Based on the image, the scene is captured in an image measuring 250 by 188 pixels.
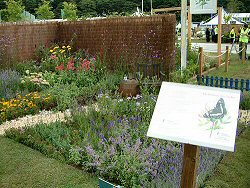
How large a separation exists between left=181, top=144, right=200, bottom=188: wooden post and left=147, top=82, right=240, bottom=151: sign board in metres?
0.21

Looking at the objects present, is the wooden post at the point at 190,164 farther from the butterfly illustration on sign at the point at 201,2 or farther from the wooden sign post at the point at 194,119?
the butterfly illustration on sign at the point at 201,2

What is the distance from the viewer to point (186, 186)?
314 centimetres

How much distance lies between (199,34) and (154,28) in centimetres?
2818

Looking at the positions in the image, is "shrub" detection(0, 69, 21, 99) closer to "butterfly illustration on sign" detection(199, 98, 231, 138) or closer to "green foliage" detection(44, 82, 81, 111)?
"green foliage" detection(44, 82, 81, 111)

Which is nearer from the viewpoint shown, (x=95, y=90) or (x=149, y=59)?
(x=95, y=90)

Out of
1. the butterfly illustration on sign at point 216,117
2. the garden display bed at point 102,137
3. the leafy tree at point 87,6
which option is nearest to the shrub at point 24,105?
the garden display bed at point 102,137

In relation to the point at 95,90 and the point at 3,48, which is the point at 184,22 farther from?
the point at 3,48

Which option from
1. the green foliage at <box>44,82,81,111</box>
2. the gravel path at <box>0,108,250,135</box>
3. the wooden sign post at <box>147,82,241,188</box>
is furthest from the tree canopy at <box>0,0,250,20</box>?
the wooden sign post at <box>147,82,241,188</box>

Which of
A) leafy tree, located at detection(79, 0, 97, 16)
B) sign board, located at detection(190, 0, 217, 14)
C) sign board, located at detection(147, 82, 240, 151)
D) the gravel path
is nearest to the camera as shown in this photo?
sign board, located at detection(147, 82, 240, 151)

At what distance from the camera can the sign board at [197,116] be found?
2.83 meters

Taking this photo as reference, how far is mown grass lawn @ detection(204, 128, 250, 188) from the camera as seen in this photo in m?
4.33

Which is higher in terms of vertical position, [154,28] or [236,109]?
[154,28]

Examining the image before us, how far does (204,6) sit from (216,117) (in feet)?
29.0

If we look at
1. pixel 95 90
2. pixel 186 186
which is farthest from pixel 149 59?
pixel 186 186
